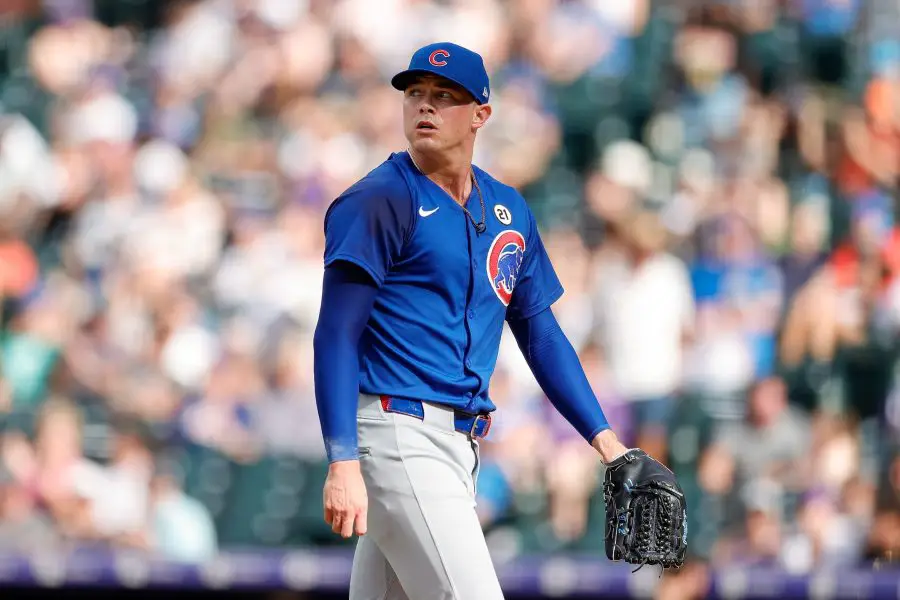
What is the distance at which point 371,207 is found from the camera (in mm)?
3346

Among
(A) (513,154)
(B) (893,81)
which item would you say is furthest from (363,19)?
(B) (893,81)

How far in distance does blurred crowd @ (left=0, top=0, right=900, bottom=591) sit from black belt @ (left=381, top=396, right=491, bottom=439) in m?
3.13

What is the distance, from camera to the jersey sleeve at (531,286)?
3744 mm

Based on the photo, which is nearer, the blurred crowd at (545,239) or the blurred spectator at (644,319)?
the blurred crowd at (545,239)

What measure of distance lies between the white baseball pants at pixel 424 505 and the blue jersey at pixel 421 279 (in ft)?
0.25

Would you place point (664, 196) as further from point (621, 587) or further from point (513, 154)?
point (621, 587)

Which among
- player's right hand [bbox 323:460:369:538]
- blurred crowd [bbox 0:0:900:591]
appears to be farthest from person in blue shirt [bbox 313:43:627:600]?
blurred crowd [bbox 0:0:900:591]

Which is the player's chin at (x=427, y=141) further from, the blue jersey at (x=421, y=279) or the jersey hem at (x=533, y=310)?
the jersey hem at (x=533, y=310)

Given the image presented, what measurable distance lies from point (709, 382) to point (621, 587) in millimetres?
1544

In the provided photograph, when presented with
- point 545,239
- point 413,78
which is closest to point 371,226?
point 413,78

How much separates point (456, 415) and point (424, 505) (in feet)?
0.84

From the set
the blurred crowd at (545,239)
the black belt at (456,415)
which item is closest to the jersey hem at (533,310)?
the black belt at (456,415)

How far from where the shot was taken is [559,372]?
12.2 feet

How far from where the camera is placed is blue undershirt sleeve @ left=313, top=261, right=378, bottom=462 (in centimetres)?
325
